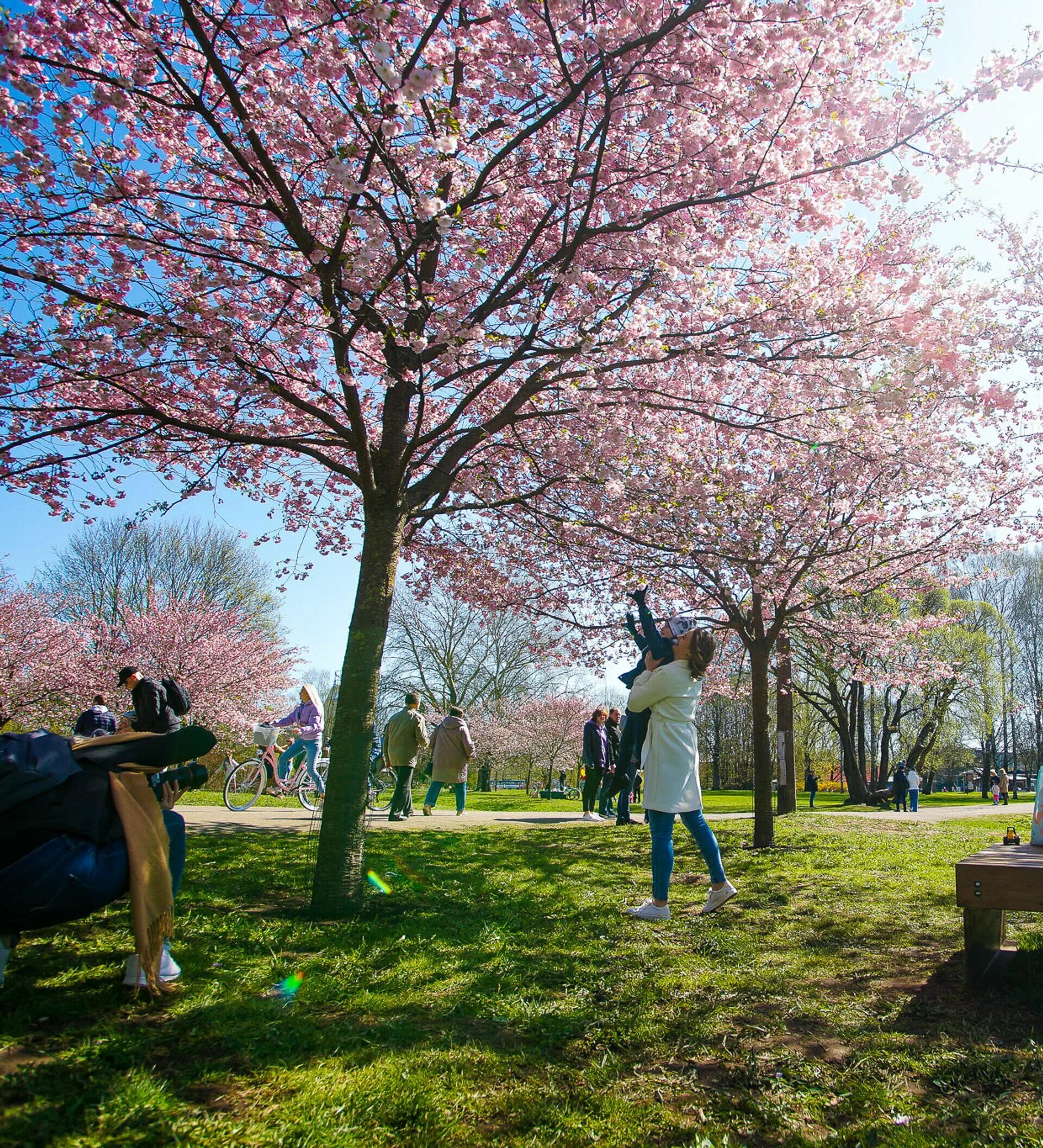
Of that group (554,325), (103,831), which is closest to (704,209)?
(554,325)

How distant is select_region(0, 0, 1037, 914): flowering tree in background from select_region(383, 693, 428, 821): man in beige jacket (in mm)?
5135

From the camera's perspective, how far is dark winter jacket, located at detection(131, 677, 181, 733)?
269 inches

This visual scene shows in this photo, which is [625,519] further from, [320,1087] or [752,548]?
[320,1087]

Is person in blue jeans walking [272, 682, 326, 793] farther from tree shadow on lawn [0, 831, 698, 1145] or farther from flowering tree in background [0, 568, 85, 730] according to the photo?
flowering tree in background [0, 568, 85, 730]

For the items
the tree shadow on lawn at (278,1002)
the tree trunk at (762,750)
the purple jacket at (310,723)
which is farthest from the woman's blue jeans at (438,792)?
the tree shadow on lawn at (278,1002)

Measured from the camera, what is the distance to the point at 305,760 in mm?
11312

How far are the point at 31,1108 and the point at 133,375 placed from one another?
5.56 meters

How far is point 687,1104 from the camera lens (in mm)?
2465

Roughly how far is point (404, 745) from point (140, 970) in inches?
305

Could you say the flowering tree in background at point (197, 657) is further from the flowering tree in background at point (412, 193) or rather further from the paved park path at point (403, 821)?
the flowering tree in background at point (412, 193)

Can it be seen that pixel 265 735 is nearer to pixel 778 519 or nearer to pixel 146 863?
pixel 778 519

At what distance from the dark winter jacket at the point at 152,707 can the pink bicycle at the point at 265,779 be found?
4.13 m

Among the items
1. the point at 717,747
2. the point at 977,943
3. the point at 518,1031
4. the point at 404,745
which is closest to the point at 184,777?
the point at 518,1031

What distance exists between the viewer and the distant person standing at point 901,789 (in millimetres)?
24641
